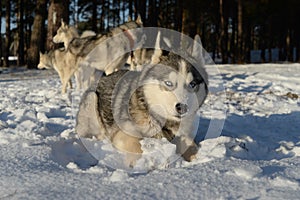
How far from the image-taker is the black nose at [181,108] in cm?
371

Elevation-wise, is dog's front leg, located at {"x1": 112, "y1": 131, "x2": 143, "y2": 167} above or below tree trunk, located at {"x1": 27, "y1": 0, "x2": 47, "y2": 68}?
below

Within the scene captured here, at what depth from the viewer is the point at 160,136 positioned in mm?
3953

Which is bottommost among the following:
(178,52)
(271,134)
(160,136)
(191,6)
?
(271,134)

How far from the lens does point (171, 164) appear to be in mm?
3395

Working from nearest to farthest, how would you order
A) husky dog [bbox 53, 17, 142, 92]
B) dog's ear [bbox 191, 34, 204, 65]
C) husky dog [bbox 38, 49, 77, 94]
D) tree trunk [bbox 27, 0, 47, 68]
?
dog's ear [bbox 191, 34, 204, 65], husky dog [bbox 38, 49, 77, 94], husky dog [bbox 53, 17, 142, 92], tree trunk [bbox 27, 0, 47, 68]

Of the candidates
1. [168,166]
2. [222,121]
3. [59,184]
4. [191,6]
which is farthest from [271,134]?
[191,6]

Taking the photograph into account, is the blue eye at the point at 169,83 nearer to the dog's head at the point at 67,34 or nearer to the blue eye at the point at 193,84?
the blue eye at the point at 193,84

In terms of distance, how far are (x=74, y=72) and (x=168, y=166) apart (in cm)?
703

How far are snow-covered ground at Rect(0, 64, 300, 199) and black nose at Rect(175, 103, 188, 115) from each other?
35 centimetres

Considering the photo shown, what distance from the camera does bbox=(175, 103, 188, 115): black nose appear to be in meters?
3.71

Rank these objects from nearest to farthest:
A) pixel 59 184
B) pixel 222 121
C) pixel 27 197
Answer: pixel 27 197 → pixel 59 184 → pixel 222 121

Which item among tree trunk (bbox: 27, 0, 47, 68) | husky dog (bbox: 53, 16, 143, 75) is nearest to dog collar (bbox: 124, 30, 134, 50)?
husky dog (bbox: 53, 16, 143, 75)

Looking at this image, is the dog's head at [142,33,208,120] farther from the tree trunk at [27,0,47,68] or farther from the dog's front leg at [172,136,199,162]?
the tree trunk at [27,0,47,68]

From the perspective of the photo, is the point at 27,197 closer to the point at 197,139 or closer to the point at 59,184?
the point at 59,184
